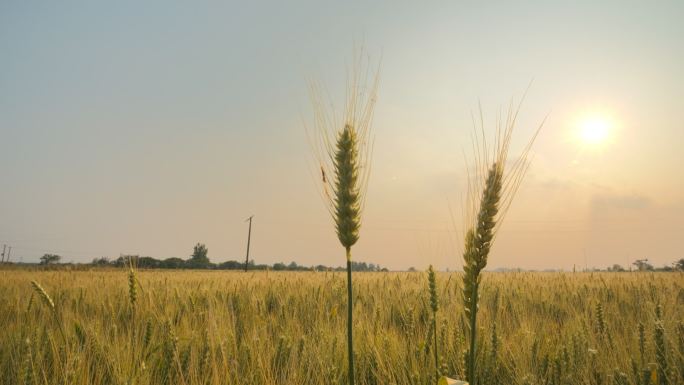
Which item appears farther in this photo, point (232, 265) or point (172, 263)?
point (232, 265)

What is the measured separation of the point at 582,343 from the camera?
2697mm

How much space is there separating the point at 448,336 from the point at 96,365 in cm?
230

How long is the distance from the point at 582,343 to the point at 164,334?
297cm

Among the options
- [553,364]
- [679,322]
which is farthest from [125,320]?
[679,322]

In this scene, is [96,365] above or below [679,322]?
below

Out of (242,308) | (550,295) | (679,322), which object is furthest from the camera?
(550,295)

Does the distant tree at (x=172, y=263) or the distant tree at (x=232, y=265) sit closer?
the distant tree at (x=172, y=263)

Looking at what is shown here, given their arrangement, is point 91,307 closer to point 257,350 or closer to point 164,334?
point 164,334

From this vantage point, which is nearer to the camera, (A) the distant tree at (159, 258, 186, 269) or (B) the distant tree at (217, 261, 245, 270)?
(A) the distant tree at (159, 258, 186, 269)

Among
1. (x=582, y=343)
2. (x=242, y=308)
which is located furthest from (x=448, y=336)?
(x=242, y=308)

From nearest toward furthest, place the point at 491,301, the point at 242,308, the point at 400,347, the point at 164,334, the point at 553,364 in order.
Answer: the point at 553,364, the point at 400,347, the point at 164,334, the point at 242,308, the point at 491,301

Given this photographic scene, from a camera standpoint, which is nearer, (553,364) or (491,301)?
(553,364)

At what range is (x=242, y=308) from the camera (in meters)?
4.72

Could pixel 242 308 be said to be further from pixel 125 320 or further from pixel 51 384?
pixel 51 384
